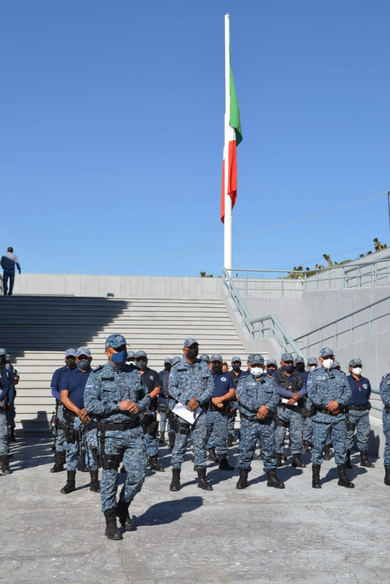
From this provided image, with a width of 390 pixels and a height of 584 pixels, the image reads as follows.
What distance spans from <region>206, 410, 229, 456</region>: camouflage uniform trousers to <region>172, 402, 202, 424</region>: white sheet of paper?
4.72 ft

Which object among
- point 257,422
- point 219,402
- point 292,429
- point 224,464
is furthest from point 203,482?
point 292,429

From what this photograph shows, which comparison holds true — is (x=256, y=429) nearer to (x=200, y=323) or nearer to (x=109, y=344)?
(x=109, y=344)

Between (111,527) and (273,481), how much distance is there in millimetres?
3247

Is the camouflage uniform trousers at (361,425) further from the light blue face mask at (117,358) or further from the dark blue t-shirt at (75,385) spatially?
the light blue face mask at (117,358)

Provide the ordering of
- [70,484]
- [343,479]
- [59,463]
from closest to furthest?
1. [70,484]
2. [343,479]
3. [59,463]

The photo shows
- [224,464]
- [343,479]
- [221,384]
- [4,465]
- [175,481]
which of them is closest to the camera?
[175,481]

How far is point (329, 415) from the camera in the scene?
29.7ft

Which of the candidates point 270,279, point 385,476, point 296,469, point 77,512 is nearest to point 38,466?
point 77,512

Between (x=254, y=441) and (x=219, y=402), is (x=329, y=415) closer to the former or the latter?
(x=254, y=441)

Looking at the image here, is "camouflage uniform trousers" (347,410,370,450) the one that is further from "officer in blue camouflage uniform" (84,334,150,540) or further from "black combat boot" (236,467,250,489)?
"officer in blue camouflage uniform" (84,334,150,540)

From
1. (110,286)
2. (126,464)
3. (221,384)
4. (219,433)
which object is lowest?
(219,433)

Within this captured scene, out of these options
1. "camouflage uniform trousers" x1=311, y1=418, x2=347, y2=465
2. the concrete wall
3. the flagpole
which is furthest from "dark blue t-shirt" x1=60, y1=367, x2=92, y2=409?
the concrete wall

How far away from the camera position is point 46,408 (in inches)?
567

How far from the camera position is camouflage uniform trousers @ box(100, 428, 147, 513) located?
6.34 m
